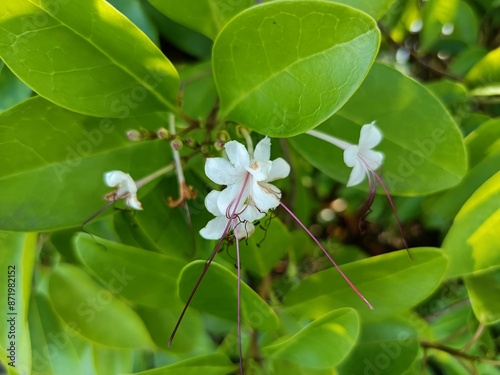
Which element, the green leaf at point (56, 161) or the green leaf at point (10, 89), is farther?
the green leaf at point (10, 89)

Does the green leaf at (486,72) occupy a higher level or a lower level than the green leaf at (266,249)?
higher

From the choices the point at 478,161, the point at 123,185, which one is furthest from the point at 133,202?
the point at 478,161

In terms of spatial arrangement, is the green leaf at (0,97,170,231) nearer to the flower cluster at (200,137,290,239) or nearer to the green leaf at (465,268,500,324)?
the flower cluster at (200,137,290,239)

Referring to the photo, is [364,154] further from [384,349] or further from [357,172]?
[384,349]

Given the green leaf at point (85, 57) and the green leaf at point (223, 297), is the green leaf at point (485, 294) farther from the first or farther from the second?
the green leaf at point (85, 57)

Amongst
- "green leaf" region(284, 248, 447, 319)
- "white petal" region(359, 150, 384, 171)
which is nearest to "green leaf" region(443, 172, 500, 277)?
"green leaf" region(284, 248, 447, 319)

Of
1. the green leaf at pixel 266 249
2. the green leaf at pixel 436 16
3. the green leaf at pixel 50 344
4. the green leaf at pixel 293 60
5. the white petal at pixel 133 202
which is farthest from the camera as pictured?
the green leaf at pixel 436 16

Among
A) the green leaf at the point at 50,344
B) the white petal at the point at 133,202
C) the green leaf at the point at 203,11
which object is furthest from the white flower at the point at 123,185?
the green leaf at the point at 50,344
